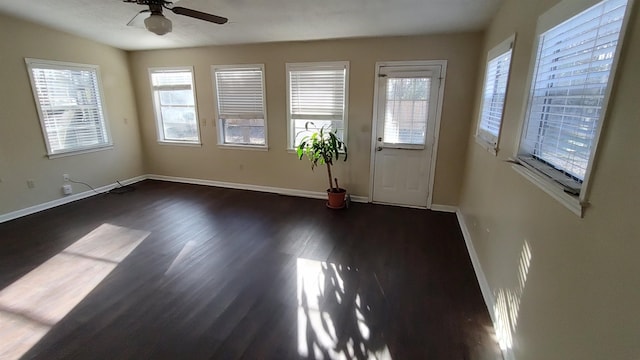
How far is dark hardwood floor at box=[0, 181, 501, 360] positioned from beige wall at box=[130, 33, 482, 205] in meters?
0.79

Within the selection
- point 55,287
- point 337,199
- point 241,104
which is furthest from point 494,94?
point 55,287

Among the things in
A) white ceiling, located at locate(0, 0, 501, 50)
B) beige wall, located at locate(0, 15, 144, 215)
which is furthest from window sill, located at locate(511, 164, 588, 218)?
beige wall, located at locate(0, 15, 144, 215)

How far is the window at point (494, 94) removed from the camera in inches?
98.3

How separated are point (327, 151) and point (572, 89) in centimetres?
309

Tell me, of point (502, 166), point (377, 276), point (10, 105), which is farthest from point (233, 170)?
point (502, 166)

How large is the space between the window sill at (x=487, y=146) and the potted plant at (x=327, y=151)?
1819 millimetres

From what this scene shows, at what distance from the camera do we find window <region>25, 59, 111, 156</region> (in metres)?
4.15

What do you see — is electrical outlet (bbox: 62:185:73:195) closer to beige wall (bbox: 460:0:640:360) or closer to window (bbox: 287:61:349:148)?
window (bbox: 287:61:349:148)

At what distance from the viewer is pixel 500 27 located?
282 centimetres

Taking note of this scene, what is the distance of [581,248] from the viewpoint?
3.77 ft

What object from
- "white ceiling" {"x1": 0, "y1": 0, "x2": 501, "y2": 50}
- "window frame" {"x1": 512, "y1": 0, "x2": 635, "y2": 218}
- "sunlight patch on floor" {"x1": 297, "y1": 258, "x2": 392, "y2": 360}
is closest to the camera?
"window frame" {"x1": 512, "y1": 0, "x2": 635, "y2": 218}

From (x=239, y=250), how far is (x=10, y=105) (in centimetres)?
371

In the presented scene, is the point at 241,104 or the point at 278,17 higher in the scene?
the point at 278,17

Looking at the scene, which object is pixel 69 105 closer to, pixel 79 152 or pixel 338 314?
pixel 79 152
